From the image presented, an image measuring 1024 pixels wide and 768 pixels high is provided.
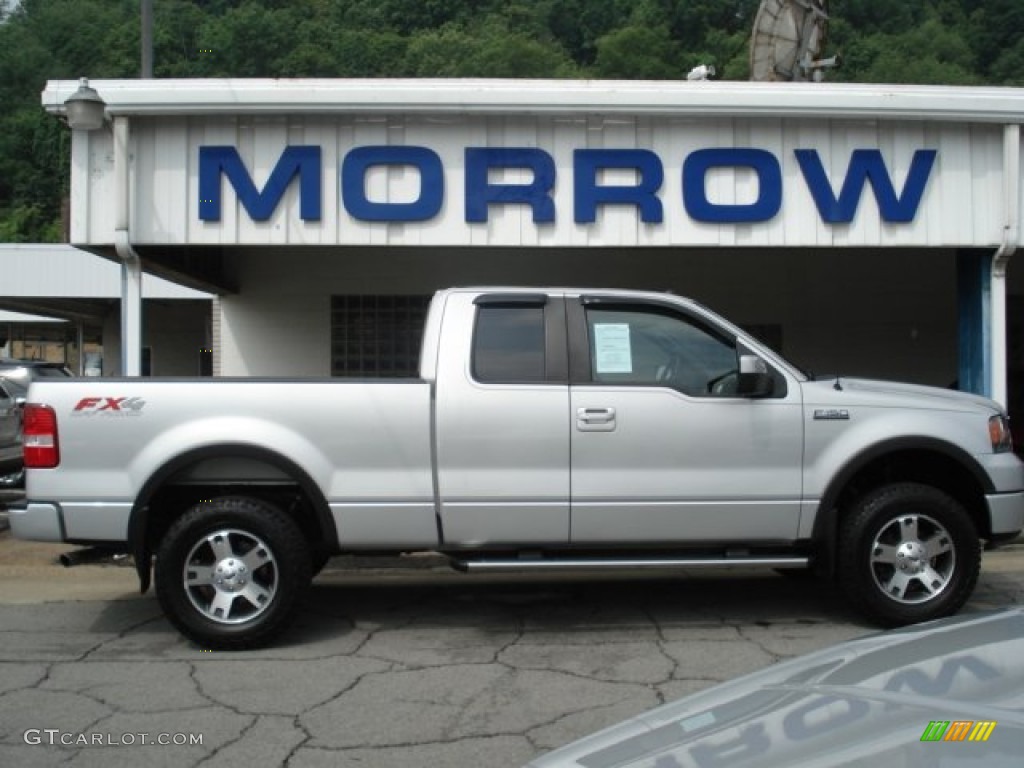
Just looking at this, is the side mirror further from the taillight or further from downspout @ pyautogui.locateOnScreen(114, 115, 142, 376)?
downspout @ pyautogui.locateOnScreen(114, 115, 142, 376)

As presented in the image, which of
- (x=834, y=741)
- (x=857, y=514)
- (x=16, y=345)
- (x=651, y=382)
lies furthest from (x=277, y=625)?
(x=16, y=345)

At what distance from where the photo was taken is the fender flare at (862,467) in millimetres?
5941

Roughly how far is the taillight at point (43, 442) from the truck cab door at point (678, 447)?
294cm

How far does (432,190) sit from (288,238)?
1.40 m

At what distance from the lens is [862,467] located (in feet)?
19.9

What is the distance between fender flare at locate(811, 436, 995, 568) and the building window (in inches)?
321

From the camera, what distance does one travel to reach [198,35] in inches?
1907

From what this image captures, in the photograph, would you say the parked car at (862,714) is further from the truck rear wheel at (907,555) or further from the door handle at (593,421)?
the truck rear wheel at (907,555)

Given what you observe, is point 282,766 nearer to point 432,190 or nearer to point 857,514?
point 857,514

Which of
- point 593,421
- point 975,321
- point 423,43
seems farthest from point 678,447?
point 423,43

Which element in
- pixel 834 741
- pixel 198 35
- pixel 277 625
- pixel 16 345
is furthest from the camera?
pixel 198 35

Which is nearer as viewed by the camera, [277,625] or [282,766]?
[282,766]
